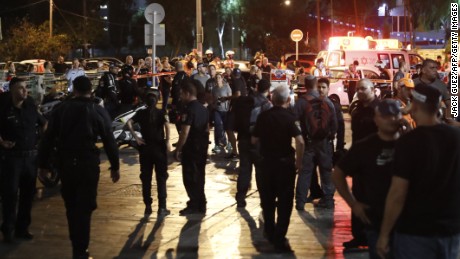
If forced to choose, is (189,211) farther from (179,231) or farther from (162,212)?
(179,231)

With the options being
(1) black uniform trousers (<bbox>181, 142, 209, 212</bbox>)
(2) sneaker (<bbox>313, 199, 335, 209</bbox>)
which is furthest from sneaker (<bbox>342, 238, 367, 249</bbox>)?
(1) black uniform trousers (<bbox>181, 142, 209, 212</bbox>)

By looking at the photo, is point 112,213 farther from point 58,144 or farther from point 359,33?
point 359,33

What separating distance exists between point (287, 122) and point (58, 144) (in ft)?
7.83

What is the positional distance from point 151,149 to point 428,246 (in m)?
5.85

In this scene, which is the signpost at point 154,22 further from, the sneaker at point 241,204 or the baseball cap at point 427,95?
the baseball cap at point 427,95

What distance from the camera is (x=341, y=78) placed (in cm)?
2570

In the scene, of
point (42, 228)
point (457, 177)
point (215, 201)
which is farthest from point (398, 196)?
point (215, 201)

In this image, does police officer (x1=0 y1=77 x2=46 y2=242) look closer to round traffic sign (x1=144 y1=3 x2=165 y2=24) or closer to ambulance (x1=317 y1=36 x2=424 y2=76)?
round traffic sign (x1=144 y1=3 x2=165 y2=24)

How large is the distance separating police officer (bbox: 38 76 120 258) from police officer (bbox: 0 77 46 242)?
1091 mm

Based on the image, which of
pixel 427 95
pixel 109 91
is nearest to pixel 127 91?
pixel 109 91

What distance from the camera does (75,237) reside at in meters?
7.46

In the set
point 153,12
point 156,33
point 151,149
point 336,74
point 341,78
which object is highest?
point 153,12

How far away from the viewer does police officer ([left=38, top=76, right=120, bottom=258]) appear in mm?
7359

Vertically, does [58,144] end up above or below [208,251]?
above
